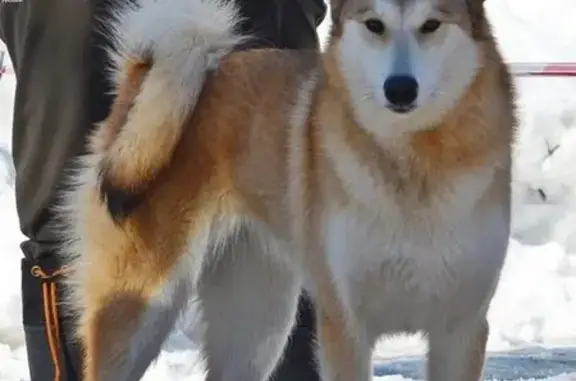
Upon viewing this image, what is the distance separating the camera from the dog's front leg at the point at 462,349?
10.2 ft

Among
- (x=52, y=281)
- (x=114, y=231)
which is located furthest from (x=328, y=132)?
(x=52, y=281)

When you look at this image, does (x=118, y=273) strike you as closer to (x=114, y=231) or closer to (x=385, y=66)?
(x=114, y=231)

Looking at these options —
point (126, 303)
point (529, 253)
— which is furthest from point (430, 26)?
point (529, 253)

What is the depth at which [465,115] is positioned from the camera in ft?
9.77

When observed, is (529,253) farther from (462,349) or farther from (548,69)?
(462,349)

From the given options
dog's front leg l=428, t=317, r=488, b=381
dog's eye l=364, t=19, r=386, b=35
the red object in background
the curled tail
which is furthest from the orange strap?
the red object in background

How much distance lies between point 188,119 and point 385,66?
2.60 ft

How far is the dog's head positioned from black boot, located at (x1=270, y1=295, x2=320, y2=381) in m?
1.17

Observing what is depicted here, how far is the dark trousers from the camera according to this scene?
3559 millimetres

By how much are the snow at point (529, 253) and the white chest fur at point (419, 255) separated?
0.49 m

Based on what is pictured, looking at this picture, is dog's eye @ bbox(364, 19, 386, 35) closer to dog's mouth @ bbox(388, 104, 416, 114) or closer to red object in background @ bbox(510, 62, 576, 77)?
dog's mouth @ bbox(388, 104, 416, 114)

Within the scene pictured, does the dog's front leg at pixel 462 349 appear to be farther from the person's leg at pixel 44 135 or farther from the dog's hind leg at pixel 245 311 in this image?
the person's leg at pixel 44 135

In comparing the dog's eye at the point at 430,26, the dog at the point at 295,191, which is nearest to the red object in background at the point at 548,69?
the dog at the point at 295,191

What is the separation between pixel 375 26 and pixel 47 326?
145 centimetres
